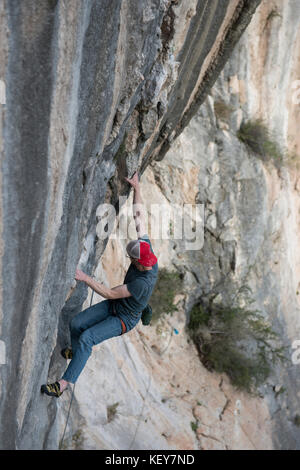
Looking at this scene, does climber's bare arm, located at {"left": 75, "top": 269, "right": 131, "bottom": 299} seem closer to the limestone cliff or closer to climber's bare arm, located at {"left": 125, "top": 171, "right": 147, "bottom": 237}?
the limestone cliff

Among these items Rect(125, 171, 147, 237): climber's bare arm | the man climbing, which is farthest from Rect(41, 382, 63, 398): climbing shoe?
Rect(125, 171, 147, 237): climber's bare arm

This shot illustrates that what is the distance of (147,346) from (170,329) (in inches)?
37.0

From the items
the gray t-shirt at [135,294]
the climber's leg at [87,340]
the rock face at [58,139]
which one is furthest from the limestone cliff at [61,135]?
the gray t-shirt at [135,294]

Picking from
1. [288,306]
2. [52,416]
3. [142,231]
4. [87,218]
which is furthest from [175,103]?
[288,306]

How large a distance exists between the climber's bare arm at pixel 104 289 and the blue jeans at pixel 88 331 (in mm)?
398

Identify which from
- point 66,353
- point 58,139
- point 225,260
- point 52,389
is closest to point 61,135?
point 58,139

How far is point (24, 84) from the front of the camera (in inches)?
78.1

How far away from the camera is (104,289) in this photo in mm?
3344

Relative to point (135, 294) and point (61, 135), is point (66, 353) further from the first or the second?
point (61, 135)

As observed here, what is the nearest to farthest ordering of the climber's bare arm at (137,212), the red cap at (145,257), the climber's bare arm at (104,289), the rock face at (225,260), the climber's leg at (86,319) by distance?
the climber's bare arm at (104,289)
the red cap at (145,257)
the climber's leg at (86,319)
the climber's bare arm at (137,212)
the rock face at (225,260)

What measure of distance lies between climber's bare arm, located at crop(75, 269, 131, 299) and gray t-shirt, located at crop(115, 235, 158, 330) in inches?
2.6

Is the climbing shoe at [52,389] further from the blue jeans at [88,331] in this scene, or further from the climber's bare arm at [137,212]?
the climber's bare arm at [137,212]

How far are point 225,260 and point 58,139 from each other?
311 inches

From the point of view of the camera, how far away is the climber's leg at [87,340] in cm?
354
